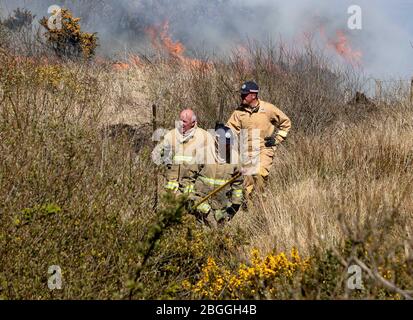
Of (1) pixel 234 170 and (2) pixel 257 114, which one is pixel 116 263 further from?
(2) pixel 257 114

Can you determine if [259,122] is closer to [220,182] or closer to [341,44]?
[220,182]

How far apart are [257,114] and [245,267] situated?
3.63 m

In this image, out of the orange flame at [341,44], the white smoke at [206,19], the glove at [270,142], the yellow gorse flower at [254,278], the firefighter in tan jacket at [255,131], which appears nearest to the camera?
the yellow gorse flower at [254,278]

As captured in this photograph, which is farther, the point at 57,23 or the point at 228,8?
the point at 228,8

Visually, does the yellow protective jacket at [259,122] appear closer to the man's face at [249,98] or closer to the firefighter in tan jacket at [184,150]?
the man's face at [249,98]

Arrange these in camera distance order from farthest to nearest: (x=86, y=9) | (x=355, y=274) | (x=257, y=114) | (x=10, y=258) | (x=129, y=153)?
(x=86, y=9), (x=257, y=114), (x=129, y=153), (x=10, y=258), (x=355, y=274)

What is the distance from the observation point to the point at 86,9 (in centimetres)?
4031

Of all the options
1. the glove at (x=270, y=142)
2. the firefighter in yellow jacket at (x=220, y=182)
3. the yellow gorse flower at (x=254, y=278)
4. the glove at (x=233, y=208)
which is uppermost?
the glove at (x=270, y=142)

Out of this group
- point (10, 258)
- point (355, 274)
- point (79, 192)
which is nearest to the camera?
point (355, 274)

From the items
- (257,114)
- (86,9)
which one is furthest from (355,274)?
(86,9)

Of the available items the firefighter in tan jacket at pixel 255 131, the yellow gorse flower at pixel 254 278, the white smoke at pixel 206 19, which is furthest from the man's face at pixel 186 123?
the white smoke at pixel 206 19

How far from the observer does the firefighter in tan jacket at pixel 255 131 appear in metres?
7.46

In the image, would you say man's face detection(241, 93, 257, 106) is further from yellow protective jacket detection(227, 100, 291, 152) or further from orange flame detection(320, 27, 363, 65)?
orange flame detection(320, 27, 363, 65)

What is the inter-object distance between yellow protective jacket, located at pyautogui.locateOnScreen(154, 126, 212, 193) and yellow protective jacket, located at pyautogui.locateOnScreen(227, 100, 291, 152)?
1375mm
